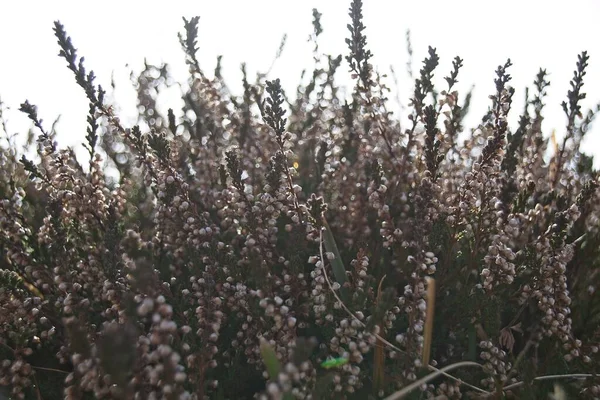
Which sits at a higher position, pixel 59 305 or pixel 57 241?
pixel 57 241

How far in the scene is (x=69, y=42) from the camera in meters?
2.61

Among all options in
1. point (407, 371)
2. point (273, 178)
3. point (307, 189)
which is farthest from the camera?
point (307, 189)

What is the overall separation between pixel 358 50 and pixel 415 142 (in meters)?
0.51

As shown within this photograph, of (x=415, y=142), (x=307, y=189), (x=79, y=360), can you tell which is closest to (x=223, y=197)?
(x=307, y=189)

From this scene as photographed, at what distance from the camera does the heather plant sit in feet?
6.86

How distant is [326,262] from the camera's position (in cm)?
247

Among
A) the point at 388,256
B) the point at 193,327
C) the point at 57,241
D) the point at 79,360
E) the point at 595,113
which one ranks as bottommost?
the point at 79,360

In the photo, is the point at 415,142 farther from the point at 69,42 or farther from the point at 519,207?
the point at 69,42

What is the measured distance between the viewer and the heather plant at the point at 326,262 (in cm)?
209

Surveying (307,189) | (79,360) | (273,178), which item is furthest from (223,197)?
(79,360)

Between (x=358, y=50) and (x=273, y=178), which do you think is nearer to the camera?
(x=273, y=178)

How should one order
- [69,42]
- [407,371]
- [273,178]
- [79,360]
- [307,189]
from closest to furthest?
1. [79,360]
2. [407,371]
3. [273,178]
4. [69,42]
5. [307,189]

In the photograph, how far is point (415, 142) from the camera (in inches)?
109

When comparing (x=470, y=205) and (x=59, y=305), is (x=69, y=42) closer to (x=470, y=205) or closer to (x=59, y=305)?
(x=59, y=305)
